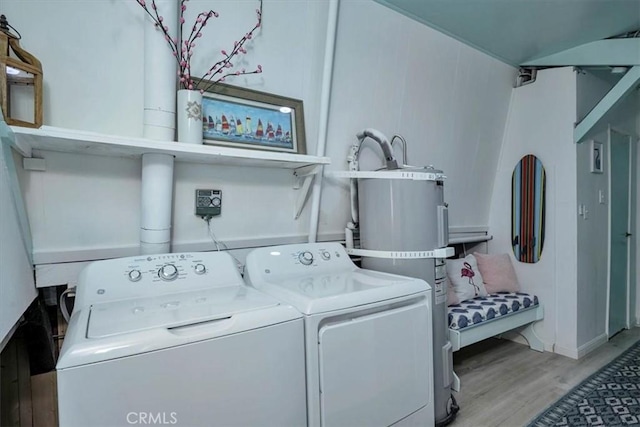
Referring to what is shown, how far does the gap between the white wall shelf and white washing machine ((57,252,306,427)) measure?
1.46ft

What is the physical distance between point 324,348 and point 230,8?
1640 millimetres

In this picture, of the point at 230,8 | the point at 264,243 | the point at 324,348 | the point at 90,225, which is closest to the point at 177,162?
the point at 90,225

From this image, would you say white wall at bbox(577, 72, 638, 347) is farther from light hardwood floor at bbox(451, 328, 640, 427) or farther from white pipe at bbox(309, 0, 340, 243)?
white pipe at bbox(309, 0, 340, 243)

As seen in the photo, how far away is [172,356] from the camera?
920mm

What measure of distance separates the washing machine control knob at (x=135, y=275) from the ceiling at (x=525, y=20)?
2075 mm

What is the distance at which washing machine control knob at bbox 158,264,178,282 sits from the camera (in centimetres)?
135

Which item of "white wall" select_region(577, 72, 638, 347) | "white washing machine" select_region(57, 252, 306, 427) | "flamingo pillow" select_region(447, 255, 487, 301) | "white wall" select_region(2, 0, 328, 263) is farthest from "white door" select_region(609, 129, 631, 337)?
"white washing machine" select_region(57, 252, 306, 427)

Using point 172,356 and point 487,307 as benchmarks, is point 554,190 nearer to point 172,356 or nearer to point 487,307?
point 487,307

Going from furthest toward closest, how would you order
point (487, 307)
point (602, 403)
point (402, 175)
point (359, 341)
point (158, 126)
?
1. point (487, 307)
2. point (602, 403)
3. point (402, 175)
4. point (158, 126)
5. point (359, 341)

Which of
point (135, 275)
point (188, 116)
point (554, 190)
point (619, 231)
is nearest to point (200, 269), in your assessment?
point (135, 275)

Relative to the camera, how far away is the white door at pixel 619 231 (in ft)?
10.5

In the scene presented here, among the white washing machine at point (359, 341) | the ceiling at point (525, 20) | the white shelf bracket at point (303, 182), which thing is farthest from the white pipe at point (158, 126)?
the ceiling at point (525, 20)

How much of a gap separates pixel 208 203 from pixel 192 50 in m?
0.73

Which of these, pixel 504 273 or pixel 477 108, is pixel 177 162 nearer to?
pixel 477 108
